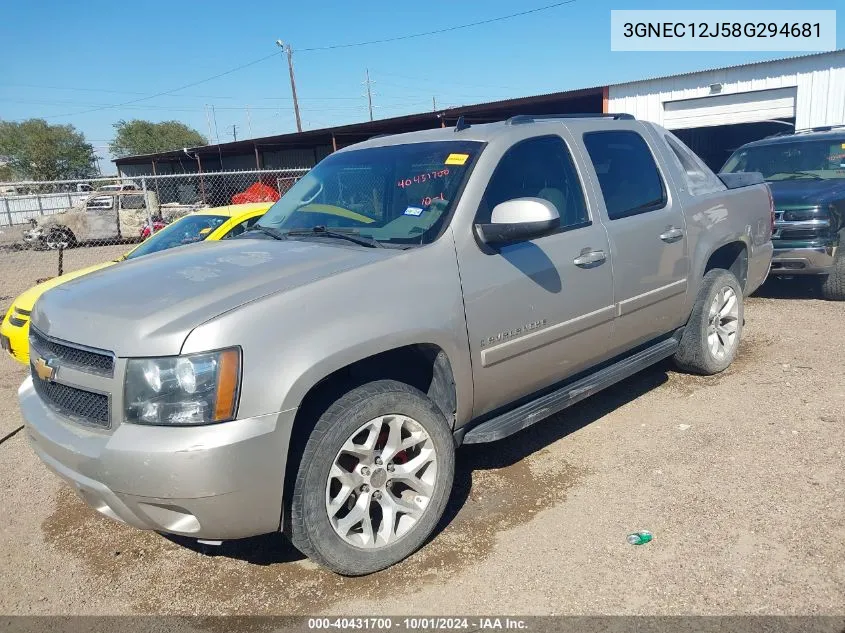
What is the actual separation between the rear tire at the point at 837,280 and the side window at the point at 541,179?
4978mm

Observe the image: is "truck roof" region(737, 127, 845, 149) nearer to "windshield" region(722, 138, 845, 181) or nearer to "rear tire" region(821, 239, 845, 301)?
"windshield" region(722, 138, 845, 181)

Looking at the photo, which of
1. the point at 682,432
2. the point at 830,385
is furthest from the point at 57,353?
the point at 830,385

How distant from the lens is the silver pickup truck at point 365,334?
8.04 feet

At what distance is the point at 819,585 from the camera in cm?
268

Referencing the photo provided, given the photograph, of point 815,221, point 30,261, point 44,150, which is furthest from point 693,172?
point 44,150

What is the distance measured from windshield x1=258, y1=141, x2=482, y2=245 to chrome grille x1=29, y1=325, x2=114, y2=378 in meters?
1.30

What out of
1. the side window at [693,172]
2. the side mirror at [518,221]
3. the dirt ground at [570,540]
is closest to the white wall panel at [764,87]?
the side window at [693,172]

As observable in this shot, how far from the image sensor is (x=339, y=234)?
11.1 ft

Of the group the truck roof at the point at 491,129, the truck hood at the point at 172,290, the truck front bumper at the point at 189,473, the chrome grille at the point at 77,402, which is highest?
the truck roof at the point at 491,129

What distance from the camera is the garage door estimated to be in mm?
16188

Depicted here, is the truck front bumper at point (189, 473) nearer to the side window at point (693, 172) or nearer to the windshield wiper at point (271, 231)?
the windshield wiper at point (271, 231)

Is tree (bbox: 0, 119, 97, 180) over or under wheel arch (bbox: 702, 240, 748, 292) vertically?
over

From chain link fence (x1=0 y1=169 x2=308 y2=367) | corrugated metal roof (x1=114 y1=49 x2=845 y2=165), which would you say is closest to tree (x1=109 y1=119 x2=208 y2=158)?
corrugated metal roof (x1=114 y1=49 x2=845 y2=165)

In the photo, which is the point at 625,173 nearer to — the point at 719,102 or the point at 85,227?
the point at 719,102
